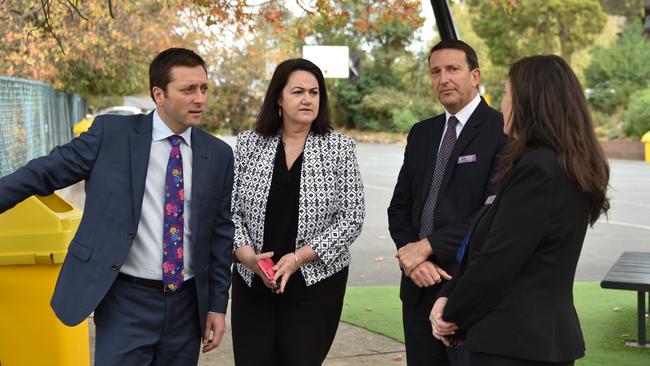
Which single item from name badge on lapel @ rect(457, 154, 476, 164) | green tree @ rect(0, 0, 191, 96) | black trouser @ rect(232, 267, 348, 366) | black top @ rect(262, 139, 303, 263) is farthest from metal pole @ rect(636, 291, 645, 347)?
green tree @ rect(0, 0, 191, 96)

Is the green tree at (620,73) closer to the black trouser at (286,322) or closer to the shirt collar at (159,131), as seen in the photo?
the black trouser at (286,322)

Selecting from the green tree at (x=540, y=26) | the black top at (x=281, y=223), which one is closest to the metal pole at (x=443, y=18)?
the black top at (x=281, y=223)

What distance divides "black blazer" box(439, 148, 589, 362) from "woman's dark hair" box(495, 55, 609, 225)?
0.04 metres

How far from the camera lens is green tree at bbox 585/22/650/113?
38350 mm

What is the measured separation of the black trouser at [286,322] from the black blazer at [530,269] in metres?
1.50

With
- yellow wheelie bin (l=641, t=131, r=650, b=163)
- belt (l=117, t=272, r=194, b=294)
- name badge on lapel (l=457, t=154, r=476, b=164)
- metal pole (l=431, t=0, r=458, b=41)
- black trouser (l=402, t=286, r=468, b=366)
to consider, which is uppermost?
metal pole (l=431, t=0, r=458, b=41)

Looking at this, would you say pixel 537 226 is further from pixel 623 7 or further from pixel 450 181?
pixel 623 7

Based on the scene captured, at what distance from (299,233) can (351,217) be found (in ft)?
0.84

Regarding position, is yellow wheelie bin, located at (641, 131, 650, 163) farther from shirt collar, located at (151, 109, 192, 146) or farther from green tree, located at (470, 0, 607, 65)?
shirt collar, located at (151, 109, 192, 146)

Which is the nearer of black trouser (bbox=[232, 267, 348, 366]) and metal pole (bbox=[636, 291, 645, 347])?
black trouser (bbox=[232, 267, 348, 366])

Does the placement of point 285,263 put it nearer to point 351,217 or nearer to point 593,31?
point 351,217

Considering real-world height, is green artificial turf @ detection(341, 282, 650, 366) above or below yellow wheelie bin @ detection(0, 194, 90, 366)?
below

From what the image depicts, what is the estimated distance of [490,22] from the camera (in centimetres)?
4847

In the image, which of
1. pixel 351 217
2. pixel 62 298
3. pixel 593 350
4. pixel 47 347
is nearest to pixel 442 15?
pixel 593 350
